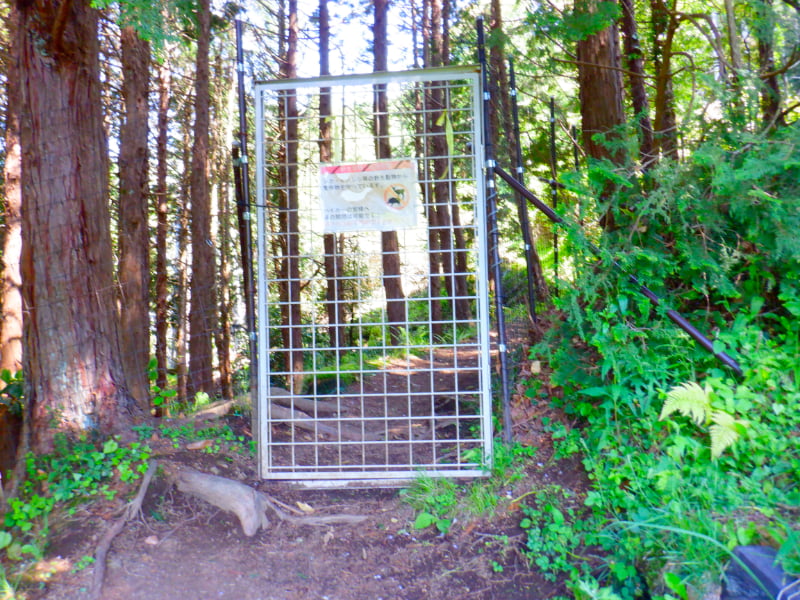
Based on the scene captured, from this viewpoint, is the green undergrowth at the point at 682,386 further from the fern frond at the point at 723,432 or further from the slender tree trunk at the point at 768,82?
the slender tree trunk at the point at 768,82

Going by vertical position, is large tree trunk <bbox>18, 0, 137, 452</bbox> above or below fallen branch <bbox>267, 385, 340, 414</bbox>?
above

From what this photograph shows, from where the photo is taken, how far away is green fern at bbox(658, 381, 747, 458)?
A: 3.02 m

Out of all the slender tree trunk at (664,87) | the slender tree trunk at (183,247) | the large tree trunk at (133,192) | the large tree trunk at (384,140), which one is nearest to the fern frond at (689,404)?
the slender tree trunk at (664,87)

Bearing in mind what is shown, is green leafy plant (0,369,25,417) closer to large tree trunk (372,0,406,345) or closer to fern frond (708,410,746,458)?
fern frond (708,410,746,458)

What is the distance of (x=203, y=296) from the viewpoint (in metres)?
9.12

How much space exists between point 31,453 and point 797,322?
16.7 feet

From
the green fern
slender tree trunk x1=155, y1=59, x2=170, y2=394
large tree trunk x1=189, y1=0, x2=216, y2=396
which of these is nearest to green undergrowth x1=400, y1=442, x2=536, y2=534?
the green fern

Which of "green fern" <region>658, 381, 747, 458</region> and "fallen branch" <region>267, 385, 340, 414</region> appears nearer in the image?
"green fern" <region>658, 381, 747, 458</region>

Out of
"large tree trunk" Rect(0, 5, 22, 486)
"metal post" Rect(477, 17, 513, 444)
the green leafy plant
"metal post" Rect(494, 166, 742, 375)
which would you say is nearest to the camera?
"metal post" Rect(494, 166, 742, 375)

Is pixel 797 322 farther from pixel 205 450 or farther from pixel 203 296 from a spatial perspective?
pixel 203 296

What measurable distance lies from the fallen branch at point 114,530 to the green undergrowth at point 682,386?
2.42 m

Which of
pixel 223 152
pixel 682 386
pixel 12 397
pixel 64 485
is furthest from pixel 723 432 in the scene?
pixel 223 152

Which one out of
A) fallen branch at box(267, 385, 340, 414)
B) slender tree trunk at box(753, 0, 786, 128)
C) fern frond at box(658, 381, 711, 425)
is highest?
slender tree trunk at box(753, 0, 786, 128)

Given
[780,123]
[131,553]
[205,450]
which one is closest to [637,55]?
[780,123]
